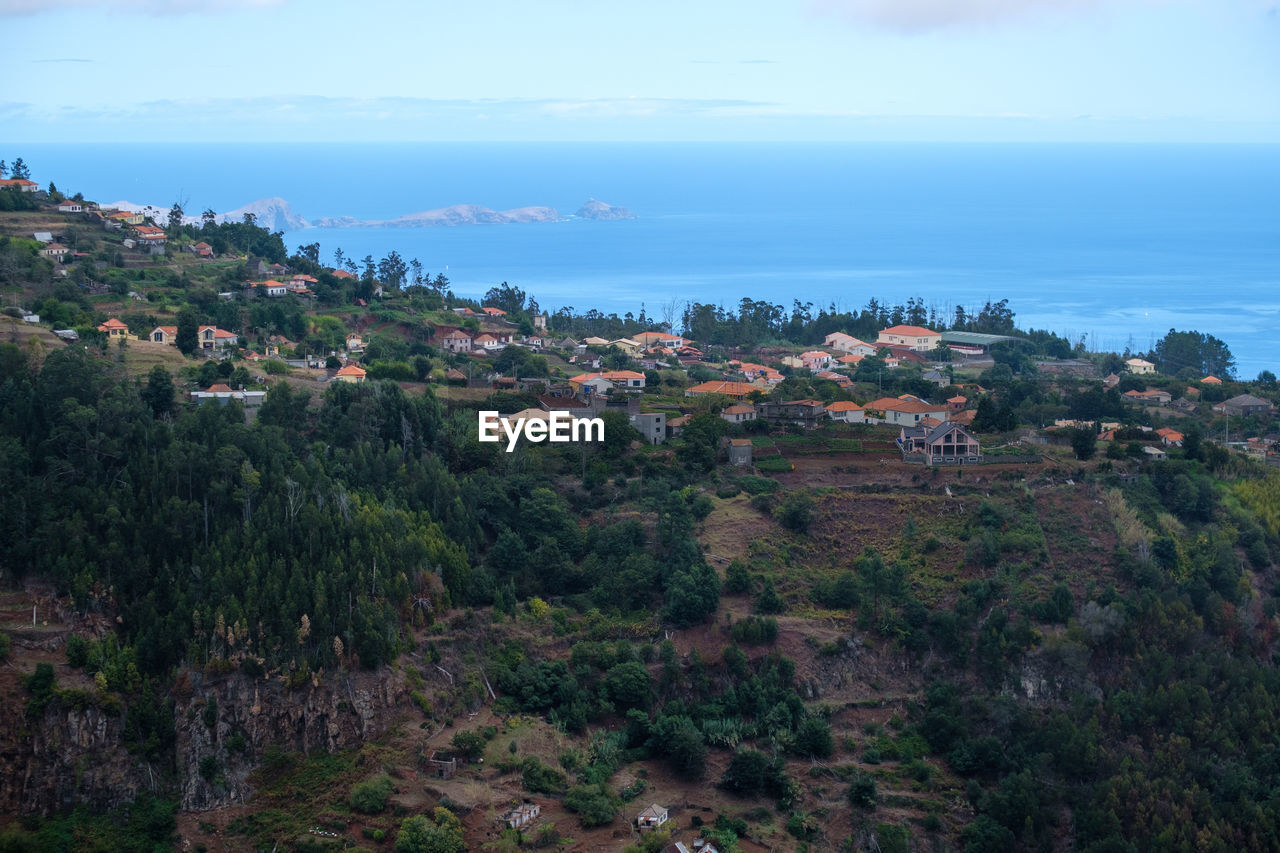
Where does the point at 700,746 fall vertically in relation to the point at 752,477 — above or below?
below

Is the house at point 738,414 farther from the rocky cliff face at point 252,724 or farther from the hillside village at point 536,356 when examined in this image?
the rocky cliff face at point 252,724

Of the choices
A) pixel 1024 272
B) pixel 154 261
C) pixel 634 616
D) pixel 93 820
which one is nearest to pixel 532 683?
pixel 634 616

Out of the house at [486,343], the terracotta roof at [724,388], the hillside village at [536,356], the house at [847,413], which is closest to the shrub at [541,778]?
the hillside village at [536,356]

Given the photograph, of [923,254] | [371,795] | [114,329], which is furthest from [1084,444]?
[923,254]

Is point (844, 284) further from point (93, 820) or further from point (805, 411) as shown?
point (93, 820)

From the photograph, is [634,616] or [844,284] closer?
[634,616]

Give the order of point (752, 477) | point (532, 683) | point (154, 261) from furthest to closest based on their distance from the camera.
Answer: point (154, 261) < point (752, 477) < point (532, 683)
